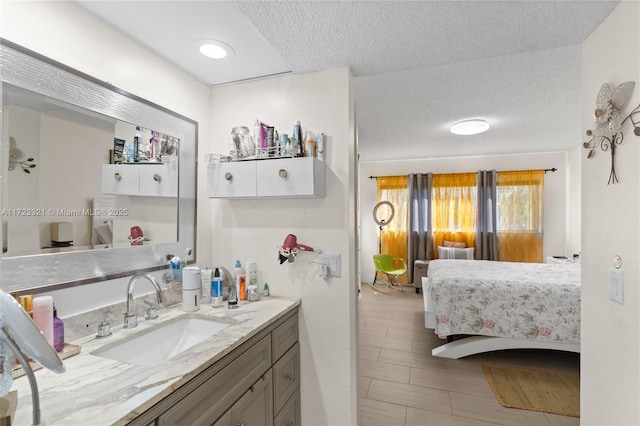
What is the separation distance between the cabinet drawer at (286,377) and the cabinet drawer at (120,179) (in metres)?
1.15

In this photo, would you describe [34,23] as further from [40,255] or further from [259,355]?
[259,355]

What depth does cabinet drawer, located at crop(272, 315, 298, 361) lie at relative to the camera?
155 cm

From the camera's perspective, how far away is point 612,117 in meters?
1.20

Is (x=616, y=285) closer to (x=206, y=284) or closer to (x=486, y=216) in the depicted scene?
(x=206, y=284)

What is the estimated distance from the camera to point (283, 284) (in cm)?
186

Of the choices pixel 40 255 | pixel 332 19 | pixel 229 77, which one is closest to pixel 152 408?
pixel 40 255

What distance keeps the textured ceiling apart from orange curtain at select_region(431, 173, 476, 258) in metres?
2.94

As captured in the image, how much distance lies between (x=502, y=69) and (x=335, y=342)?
223cm

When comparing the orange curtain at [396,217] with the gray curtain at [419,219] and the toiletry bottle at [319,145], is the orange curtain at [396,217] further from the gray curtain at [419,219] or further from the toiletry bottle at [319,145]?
the toiletry bottle at [319,145]

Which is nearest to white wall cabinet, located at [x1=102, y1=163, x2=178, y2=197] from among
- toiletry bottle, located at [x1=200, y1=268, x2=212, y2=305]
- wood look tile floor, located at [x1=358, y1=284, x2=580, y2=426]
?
toiletry bottle, located at [x1=200, y1=268, x2=212, y2=305]

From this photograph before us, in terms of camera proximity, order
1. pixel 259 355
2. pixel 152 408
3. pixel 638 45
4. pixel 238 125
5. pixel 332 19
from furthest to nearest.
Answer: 1. pixel 238 125
2. pixel 259 355
3. pixel 332 19
4. pixel 638 45
5. pixel 152 408

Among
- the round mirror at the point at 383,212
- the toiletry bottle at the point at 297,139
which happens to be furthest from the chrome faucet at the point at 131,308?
the round mirror at the point at 383,212

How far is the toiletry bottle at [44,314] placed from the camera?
1031 mm

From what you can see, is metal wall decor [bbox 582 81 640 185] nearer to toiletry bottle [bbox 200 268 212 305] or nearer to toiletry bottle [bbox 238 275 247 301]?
toiletry bottle [bbox 238 275 247 301]
